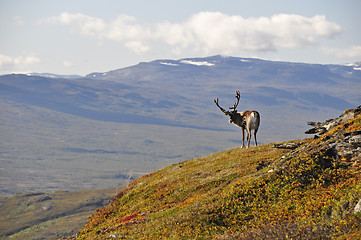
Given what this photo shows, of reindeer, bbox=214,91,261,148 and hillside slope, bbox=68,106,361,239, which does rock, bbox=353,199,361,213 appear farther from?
reindeer, bbox=214,91,261,148

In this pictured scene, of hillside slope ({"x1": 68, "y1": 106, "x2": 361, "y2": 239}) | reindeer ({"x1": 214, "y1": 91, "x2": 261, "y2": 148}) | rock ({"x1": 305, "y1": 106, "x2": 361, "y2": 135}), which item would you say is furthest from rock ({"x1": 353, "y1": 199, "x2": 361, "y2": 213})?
reindeer ({"x1": 214, "y1": 91, "x2": 261, "y2": 148})

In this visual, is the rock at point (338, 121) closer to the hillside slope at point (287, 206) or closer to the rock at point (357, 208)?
the hillside slope at point (287, 206)

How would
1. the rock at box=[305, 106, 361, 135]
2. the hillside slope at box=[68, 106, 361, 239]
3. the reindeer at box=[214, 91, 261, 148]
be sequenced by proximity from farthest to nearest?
the reindeer at box=[214, 91, 261, 148]
the rock at box=[305, 106, 361, 135]
the hillside slope at box=[68, 106, 361, 239]

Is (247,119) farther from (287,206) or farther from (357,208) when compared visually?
(357,208)

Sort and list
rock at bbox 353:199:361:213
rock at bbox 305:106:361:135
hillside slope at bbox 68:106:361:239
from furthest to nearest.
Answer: rock at bbox 305:106:361:135 < hillside slope at bbox 68:106:361:239 < rock at bbox 353:199:361:213

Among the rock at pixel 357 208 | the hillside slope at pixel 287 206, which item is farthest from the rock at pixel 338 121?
the rock at pixel 357 208

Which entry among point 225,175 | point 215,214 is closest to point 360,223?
point 215,214

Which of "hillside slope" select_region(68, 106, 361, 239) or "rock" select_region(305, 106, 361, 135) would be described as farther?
"rock" select_region(305, 106, 361, 135)

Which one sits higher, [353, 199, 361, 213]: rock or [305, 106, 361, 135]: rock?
[305, 106, 361, 135]: rock

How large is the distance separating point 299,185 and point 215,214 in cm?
396

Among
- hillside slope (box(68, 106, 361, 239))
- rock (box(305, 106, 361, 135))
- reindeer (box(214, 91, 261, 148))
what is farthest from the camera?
reindeer (box(214, 91, 261, 148))

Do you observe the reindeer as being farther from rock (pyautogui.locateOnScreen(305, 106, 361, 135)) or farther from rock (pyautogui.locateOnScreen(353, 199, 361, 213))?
rock (pyautogui.locateOnScreen(353, 199, 361, 213))

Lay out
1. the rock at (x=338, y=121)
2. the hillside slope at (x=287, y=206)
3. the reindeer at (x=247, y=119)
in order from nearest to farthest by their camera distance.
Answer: the hillside slope at (x=287, y=206)
the rock at (x=338, y=121)
the reindeer at (x=247, y=119)

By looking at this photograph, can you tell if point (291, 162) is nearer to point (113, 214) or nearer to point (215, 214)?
point (215, 214)
